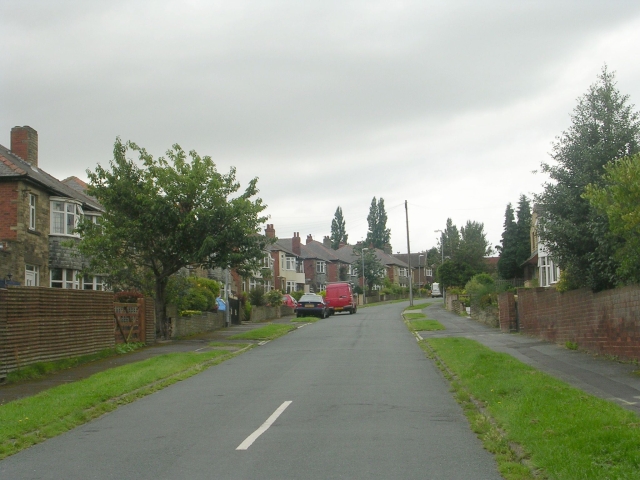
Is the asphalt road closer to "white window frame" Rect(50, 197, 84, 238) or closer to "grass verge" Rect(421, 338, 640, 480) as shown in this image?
"grass verge" Rect(421, 338, 640, 480)

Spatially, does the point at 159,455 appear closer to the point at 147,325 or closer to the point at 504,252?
the point at 147,325

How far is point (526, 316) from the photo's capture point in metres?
27.8

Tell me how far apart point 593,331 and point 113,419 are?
13.1m

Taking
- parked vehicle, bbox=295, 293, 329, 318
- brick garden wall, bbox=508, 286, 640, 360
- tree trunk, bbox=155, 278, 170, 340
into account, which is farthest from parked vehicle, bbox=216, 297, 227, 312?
brick garden wall, bbox=508, 286, 640, 360

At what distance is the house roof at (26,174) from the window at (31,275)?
3660 millimetres

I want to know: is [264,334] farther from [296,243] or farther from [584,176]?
[296,243]

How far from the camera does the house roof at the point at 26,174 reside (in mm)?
29781

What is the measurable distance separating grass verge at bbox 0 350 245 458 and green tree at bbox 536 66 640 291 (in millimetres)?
10312

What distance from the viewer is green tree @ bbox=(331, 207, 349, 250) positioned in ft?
437

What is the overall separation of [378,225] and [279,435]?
122900mm

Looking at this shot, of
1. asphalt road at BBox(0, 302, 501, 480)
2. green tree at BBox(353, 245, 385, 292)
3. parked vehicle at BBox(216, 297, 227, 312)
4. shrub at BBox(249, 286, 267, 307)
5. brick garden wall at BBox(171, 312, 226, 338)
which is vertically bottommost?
asphalt road at BBox(0, 302, 501, 480)

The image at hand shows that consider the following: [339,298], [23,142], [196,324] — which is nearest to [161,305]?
[196,324]

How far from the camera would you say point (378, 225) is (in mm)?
131625

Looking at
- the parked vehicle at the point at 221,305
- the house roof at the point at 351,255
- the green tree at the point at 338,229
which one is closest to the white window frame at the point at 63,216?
the parked vehicle at the point at 221,305
